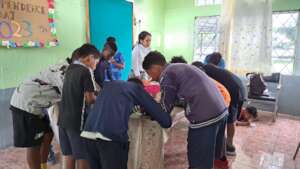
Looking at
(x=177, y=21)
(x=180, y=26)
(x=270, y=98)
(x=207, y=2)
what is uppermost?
(x=207, y=2)

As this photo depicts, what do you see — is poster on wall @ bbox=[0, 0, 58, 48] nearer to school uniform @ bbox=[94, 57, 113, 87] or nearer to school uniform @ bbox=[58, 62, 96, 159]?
school uniform @ bbox=[94, 57, 113, 87]

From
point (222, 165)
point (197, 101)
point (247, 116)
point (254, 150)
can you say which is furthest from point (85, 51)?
point (247, 116)

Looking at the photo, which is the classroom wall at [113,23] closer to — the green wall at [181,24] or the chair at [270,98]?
the green wall at [181,24]

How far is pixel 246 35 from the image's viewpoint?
174 inches

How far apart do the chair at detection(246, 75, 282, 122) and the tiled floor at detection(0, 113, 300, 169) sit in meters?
0.40

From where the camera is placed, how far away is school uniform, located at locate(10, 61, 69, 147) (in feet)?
5.85

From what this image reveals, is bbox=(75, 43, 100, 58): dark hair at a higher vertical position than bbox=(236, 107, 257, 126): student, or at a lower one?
→ higher

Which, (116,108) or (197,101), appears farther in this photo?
(197,101)

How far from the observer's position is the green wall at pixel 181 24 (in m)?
5.05

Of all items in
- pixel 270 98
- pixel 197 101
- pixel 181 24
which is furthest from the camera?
pixel 181 24

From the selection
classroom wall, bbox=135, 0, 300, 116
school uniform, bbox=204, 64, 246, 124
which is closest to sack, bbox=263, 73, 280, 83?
classroom wall, bbox=135, 0, 300, 116

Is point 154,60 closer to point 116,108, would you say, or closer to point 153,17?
point 116,108

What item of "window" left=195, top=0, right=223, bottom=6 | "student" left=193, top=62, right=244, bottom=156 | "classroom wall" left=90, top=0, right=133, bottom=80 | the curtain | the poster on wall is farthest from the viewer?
"window" left=195, top=0, right=223, bottom=6

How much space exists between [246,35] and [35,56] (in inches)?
146
